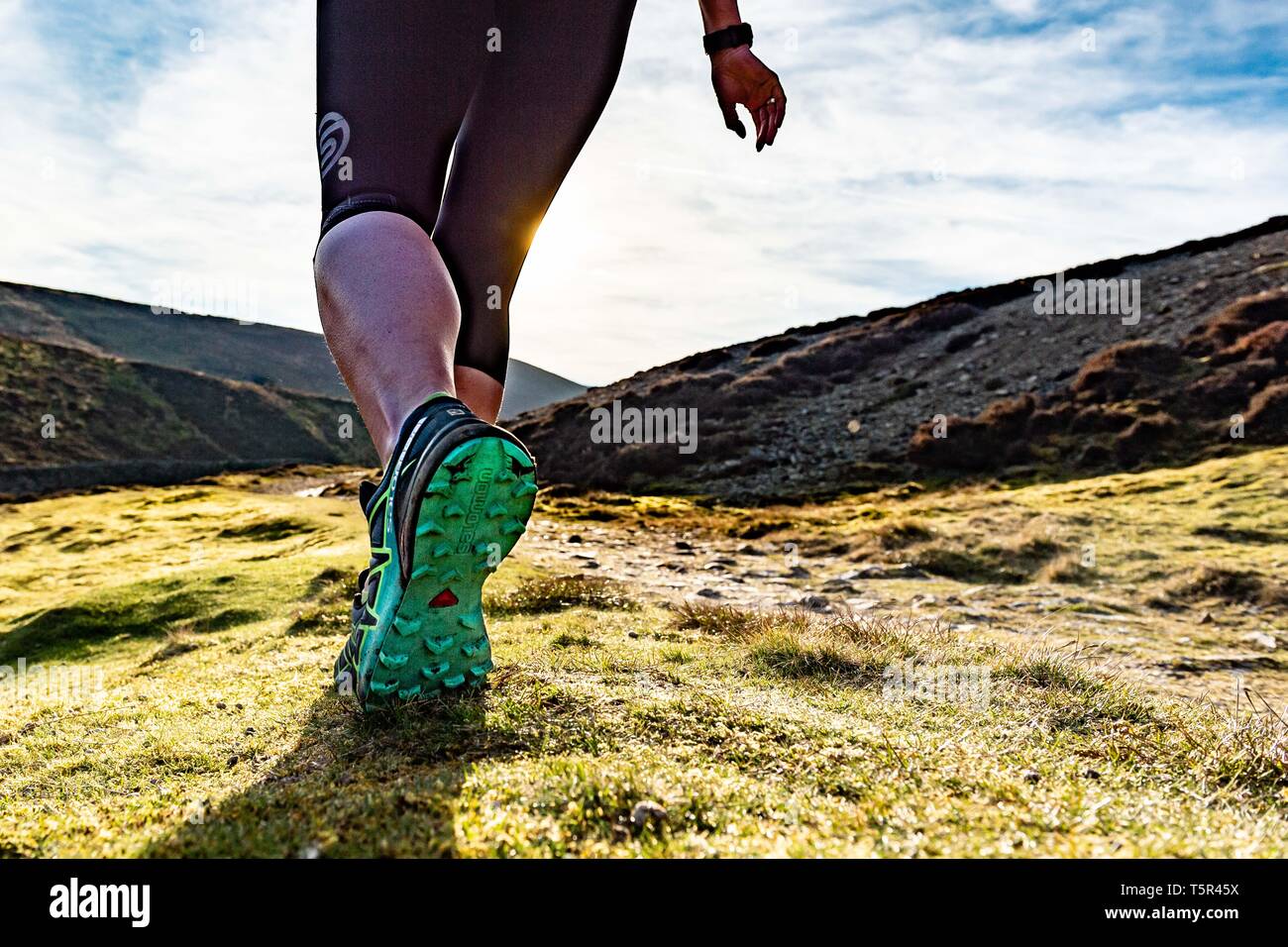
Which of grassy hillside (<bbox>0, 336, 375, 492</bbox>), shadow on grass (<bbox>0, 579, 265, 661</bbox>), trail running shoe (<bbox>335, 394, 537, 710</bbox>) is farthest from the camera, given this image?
grassy hillside (<bbox>0, 336, 375, 492</bbox>)

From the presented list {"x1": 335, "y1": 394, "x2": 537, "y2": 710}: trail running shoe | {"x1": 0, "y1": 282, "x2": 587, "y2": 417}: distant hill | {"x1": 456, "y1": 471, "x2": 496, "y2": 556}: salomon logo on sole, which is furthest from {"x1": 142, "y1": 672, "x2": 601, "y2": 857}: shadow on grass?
{"x1": 0, "y1": 282, "x2": 587, "y2": 417}: distant hill

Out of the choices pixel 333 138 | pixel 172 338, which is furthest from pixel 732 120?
pixel 172 338

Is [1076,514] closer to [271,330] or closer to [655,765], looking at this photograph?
[655,765]

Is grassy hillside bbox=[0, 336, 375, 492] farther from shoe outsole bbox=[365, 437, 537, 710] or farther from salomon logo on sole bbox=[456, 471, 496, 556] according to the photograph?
salomon logo on sole bbox=[456, 471, 496, 556]

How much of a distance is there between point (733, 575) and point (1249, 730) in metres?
5.78

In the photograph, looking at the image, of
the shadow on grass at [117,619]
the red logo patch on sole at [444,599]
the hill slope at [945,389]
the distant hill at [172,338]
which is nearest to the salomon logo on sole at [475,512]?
the red logo patch on sole at [444,599]

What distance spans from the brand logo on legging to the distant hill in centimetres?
10711

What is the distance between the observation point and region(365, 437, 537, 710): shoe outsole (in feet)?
5.44

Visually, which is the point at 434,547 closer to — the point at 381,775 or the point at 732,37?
the point at 381,775

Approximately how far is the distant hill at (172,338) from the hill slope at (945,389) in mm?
80303

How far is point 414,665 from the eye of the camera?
1910 mm

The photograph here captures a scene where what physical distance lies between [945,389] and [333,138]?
81.5 ft

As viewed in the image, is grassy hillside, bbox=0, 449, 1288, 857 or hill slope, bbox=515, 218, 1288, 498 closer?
grassy hillside, bbox=0, 449, 1288, 857

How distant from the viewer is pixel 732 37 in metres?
A: 2.89
